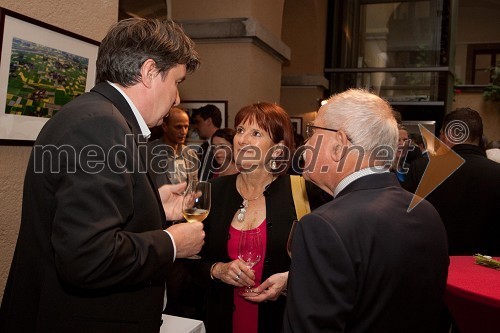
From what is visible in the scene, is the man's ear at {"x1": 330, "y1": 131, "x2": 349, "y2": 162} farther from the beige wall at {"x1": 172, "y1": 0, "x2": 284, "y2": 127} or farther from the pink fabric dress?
the beige wall at {"x1": 172, "y1": 0, "x2": 284, "y2": 127}

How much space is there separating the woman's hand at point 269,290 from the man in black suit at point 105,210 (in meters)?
0.56

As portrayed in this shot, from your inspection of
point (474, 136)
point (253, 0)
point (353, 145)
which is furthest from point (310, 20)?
point (353, 145)

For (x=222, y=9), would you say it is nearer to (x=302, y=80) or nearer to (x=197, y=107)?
(x=197, y=107)

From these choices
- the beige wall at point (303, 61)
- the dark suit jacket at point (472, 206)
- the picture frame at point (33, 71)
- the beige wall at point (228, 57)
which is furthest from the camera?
the beige wall at point (303, 61)

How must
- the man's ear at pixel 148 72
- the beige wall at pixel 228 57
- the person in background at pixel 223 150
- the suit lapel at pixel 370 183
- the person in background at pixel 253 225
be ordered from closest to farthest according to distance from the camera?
the suit lapel at pixel 370 183
the man's ear at pixel 148 72
the person in background at pixel 253 225
the person in background at pixel 223 150
the beige wall at pixel 228 57

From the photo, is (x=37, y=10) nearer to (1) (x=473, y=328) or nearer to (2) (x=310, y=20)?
(1) (x=473, y=328)

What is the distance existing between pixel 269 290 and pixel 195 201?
59 cm

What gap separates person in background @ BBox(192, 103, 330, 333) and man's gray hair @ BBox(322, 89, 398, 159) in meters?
0.81

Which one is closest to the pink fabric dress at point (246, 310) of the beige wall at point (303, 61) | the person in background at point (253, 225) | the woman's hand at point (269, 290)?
the person in background at point (253, 225)

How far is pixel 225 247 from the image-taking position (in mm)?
2393

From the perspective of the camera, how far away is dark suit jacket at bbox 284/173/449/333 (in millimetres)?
1254

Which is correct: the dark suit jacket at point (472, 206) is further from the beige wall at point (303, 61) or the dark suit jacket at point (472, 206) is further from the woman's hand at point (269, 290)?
the beige wall at point (303, 61)

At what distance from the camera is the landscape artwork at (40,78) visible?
1.99m

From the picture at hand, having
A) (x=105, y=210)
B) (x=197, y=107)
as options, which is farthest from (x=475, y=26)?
(x=105, y=210)
